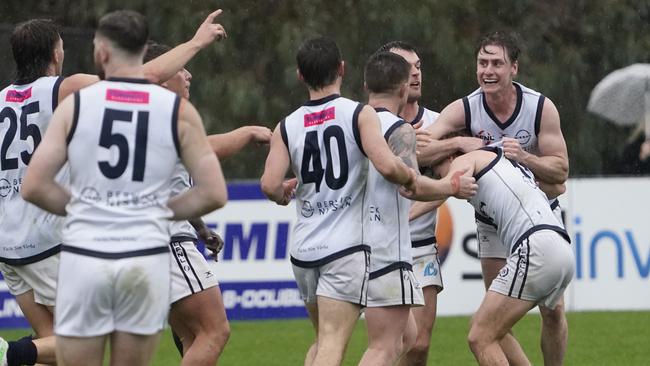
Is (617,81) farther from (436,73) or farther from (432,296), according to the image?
(432,296)

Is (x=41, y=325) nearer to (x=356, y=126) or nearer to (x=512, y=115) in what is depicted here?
(x=356, y=126)

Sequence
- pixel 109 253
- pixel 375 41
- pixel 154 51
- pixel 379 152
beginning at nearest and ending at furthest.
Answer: pixel 109 253, pixel 379 152, pixel 154 51, pixel 375 41

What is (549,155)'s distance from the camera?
859 cm

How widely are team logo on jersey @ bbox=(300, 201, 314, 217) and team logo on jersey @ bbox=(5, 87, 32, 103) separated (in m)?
1.61

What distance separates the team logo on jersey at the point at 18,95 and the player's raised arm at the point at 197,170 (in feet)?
5.91

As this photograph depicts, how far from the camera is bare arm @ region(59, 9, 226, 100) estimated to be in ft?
24.0

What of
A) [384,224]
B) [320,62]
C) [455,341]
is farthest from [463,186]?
[455,341]

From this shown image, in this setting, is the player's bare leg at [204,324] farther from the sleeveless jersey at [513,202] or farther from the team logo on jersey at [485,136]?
the team logo on jersey at [485,136]

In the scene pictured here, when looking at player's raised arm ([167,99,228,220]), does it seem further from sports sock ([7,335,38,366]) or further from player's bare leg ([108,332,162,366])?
sports sock ([7,335,38,366])

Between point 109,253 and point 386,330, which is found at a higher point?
point 109,253

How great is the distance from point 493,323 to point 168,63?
230cm

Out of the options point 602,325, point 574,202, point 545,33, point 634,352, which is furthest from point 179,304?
point 545,33

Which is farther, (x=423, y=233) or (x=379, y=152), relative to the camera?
(x=423, y=233)

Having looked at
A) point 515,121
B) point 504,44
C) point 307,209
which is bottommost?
point 307,209
